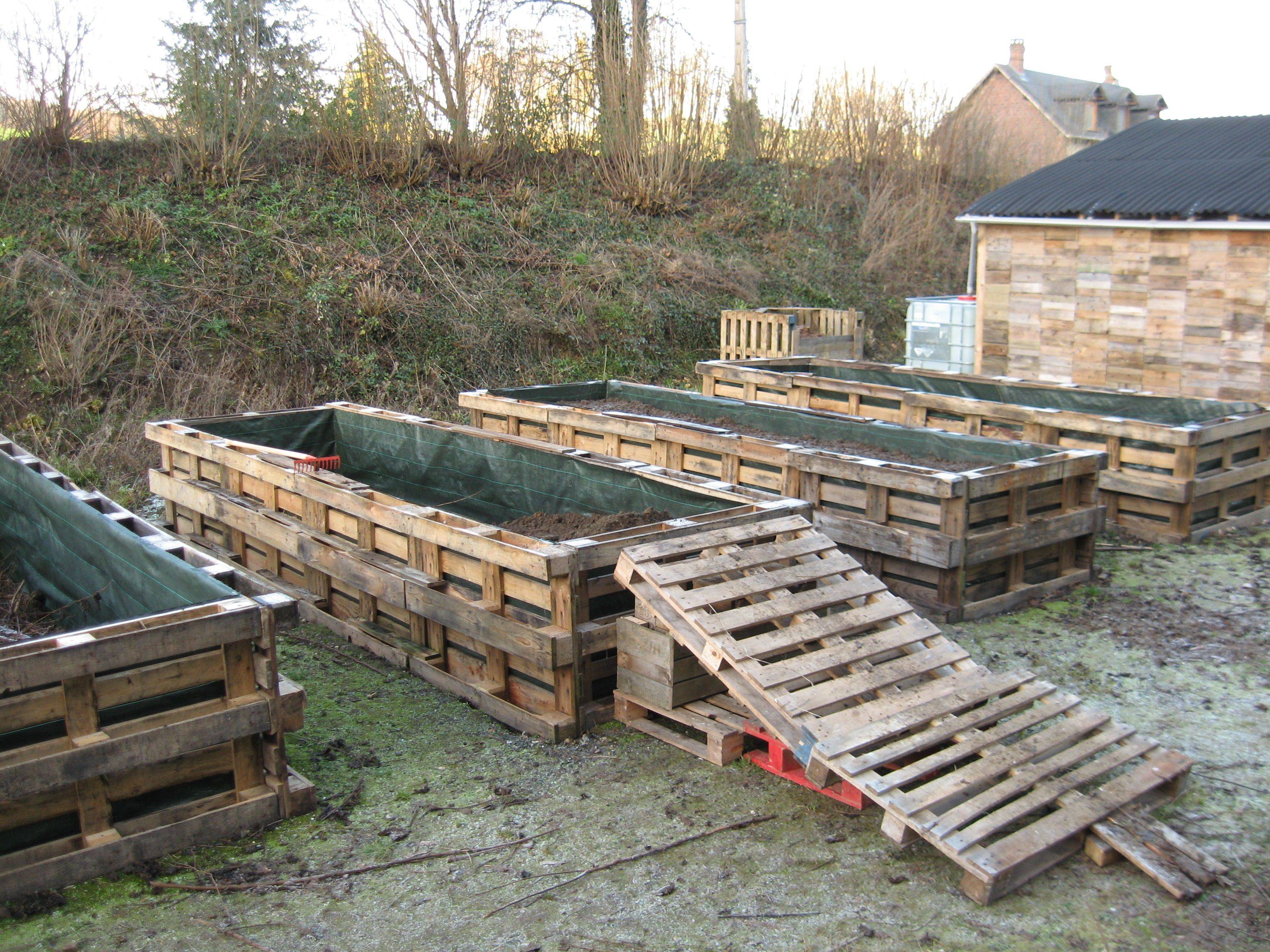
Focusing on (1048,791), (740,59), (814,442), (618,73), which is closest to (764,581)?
(1048,791)

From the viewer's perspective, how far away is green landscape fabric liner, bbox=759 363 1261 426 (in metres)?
9.62

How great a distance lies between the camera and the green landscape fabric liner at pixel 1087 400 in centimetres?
962

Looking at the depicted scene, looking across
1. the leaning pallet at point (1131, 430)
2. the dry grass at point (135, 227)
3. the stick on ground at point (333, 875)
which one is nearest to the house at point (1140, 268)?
the leaning pallet at point (1131, 430)

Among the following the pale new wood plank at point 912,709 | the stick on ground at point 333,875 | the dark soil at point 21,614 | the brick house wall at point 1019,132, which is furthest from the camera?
the brick house wall at point 1019,132

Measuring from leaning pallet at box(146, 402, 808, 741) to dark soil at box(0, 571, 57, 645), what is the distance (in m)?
1.45

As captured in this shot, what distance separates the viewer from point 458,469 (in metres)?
8.56

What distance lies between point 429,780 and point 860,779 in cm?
207

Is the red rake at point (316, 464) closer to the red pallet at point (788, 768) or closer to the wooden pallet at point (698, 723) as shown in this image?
the wooden pallet at point (698, 723)

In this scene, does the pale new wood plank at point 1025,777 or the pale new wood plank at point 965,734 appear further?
the pale new wood plank at point 965,734

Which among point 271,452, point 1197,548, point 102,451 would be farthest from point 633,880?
point 102,451

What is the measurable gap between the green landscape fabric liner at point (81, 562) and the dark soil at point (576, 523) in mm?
2086

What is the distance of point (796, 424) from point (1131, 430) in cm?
284

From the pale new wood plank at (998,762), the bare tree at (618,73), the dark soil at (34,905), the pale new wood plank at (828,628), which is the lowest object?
the dark soil at (34,905)

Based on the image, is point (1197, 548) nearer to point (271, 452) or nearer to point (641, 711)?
point (641, 711)
